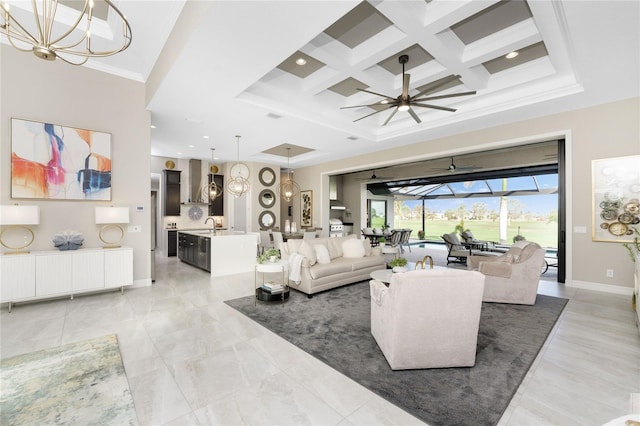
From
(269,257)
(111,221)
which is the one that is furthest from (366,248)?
(111,221)

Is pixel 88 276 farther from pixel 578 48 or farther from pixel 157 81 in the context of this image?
pixel 578 48

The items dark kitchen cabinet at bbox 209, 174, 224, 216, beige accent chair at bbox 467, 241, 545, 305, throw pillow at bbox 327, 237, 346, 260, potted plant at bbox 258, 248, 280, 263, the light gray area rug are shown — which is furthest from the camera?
dark kitchen cabinet at bbox 209, 174, 224, 216

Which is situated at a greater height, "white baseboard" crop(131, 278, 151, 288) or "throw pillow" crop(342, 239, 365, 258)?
"throw pillow" crop(342, 239, 365, 258)

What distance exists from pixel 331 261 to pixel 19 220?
4.70 meters

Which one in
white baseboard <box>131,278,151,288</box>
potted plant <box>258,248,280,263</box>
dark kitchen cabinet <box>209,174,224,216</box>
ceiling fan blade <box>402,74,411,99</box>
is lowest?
white baseboard <box>131,278,151,288</box>

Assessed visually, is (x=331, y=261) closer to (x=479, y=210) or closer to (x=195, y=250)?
(x=195, y=250)

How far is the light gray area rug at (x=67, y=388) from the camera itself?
6.07ft

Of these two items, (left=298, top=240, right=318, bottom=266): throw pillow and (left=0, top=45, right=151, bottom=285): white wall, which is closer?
(left=0, top=45, right=151, bottom=285): white wall

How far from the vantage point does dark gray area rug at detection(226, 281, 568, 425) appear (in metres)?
2.00

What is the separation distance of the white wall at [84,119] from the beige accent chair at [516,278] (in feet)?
19.5

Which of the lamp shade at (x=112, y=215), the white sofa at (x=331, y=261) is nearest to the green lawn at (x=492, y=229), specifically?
the white sofa at (x=331, y=261)

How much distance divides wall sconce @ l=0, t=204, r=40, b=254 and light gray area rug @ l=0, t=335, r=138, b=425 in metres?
2.12

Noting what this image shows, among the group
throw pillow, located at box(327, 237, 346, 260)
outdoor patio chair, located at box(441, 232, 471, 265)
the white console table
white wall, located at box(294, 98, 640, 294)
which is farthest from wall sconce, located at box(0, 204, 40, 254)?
outdoor patio chair, located at box(441, 232, 471, 265)

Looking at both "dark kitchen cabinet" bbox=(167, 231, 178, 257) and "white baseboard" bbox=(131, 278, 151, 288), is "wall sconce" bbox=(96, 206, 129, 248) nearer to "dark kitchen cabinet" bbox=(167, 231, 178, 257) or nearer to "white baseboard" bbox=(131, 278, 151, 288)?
"white baseboard" bbox=(131, 278, 151, 288)
